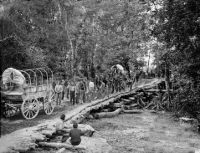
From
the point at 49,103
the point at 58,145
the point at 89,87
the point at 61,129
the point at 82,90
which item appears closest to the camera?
the point at 58,145

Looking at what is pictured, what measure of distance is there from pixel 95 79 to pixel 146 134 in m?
8.35

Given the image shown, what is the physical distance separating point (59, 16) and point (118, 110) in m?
12.2

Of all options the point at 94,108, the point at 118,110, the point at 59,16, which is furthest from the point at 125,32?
the point at 94,108

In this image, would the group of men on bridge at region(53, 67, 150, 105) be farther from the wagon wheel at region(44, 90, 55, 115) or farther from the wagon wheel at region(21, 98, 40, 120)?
the wagon wheel at region(21, 98, 40, 120)

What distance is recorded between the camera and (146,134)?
Result: 56.4 feet

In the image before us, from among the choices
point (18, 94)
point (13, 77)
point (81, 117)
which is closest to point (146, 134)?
point (81, 117)

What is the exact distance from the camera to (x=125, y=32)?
35719 mm

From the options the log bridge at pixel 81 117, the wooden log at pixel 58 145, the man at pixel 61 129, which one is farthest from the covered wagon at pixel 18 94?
the wooden log at pixel 58 145

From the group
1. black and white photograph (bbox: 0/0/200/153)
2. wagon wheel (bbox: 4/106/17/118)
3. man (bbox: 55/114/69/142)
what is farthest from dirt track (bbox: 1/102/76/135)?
man (bbox: 55/114/69/142)

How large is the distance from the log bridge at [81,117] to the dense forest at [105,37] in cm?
416

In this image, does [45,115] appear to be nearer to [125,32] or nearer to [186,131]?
[186,131]

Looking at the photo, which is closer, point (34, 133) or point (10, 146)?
point (10, 146)

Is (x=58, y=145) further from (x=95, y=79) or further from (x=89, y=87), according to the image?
(x=95, y=79)

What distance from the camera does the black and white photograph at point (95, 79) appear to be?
44.5 ft
